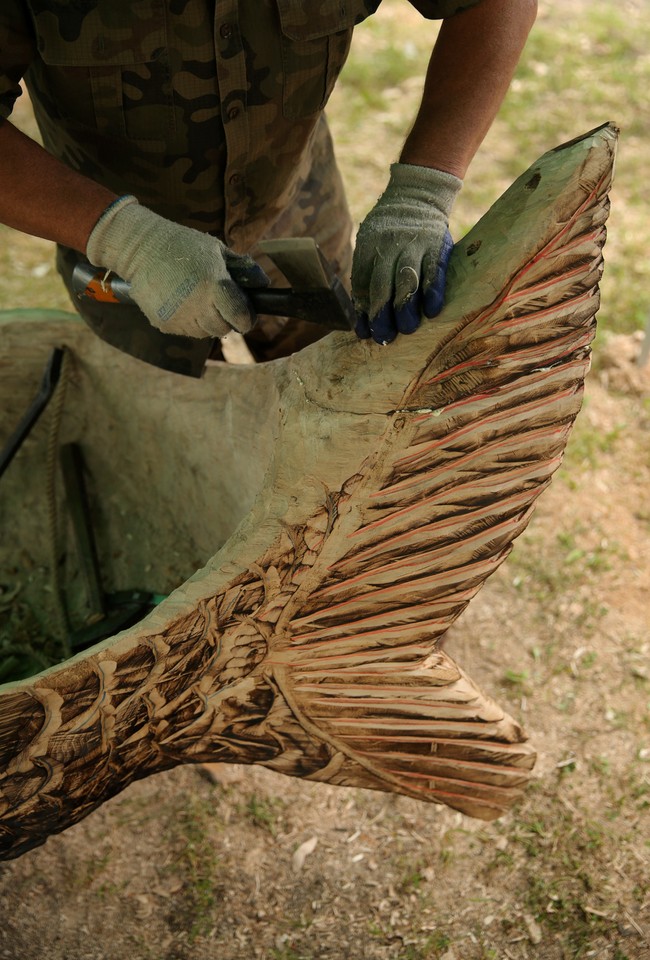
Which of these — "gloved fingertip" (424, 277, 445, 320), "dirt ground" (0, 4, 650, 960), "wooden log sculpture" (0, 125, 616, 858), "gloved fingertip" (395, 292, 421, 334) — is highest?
"gloved fingertip" (424, 277, 445, 320)

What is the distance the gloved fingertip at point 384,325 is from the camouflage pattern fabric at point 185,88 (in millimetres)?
570

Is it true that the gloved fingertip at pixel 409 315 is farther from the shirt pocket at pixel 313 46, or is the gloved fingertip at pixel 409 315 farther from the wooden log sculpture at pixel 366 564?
the shirt pocket at pixel 313 46

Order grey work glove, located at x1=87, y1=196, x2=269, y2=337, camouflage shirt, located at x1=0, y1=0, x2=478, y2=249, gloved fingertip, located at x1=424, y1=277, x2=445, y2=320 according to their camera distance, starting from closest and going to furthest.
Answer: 1. gloved fingertip, located at x1=424, y1=277, x2=445, y2=320
2. grey work glove, located at x1=87, y1=196, x2=269, y2=337
3. camouflage shirt, located at x1=0, y1=0, x2=478, y2=249

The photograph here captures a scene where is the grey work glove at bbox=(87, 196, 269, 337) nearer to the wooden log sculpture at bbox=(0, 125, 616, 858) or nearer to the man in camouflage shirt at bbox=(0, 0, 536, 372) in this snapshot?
the man in camouflage shirt at bbox=(0, 0, 536, 372)

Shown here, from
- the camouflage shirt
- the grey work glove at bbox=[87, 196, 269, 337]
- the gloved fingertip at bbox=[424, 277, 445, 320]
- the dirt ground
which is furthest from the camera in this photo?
the dirt ground

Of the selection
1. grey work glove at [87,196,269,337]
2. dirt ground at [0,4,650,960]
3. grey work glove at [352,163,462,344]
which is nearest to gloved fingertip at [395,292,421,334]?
grey work glove at [352,163,462,344]

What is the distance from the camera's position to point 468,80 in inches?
57.6

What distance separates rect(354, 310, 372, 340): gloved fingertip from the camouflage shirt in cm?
53

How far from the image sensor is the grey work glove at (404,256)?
45.9 inches

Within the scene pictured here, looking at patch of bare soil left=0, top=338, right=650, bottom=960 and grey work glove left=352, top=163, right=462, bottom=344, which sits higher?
grey work glove left=352, top=163, right=462, bottom=344

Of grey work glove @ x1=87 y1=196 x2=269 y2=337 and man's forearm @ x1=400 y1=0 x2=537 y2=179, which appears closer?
grey work glove @ x1=87 y1=196 x2=269 y2=337

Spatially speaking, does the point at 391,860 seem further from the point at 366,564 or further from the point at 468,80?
the point at 468,80

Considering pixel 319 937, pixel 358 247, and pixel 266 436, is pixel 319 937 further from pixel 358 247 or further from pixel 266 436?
pixel 358 247

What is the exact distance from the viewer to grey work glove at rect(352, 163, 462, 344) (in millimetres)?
1166
